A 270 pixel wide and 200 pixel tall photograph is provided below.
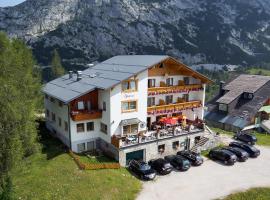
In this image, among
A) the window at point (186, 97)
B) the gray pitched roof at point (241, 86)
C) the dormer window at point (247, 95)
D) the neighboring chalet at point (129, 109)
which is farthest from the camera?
the gray pitched roof at point (241, 86)

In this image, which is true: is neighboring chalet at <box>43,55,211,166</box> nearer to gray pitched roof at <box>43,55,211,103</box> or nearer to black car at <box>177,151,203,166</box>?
gray pitched roof at <box>43,55,211,103</box>

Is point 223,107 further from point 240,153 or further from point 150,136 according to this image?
point 150,136

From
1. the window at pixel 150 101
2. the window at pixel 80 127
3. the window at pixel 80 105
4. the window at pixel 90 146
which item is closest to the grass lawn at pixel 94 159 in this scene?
the window at pixel 90 146

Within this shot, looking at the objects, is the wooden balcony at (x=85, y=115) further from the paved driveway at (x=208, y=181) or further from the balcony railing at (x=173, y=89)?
the paved driveway at (x=208, y=181)

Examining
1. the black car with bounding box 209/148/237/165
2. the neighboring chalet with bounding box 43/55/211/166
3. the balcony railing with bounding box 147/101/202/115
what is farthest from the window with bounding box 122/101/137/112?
the black car with bounding box 209/148/237/165

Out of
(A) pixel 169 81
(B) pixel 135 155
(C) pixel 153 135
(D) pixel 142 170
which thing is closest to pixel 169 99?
(A) pixel 169 81

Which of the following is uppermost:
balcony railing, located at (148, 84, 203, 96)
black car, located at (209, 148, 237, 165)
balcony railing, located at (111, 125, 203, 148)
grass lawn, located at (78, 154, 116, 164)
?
balcony railing, located at (148, 84, 203, 96)
